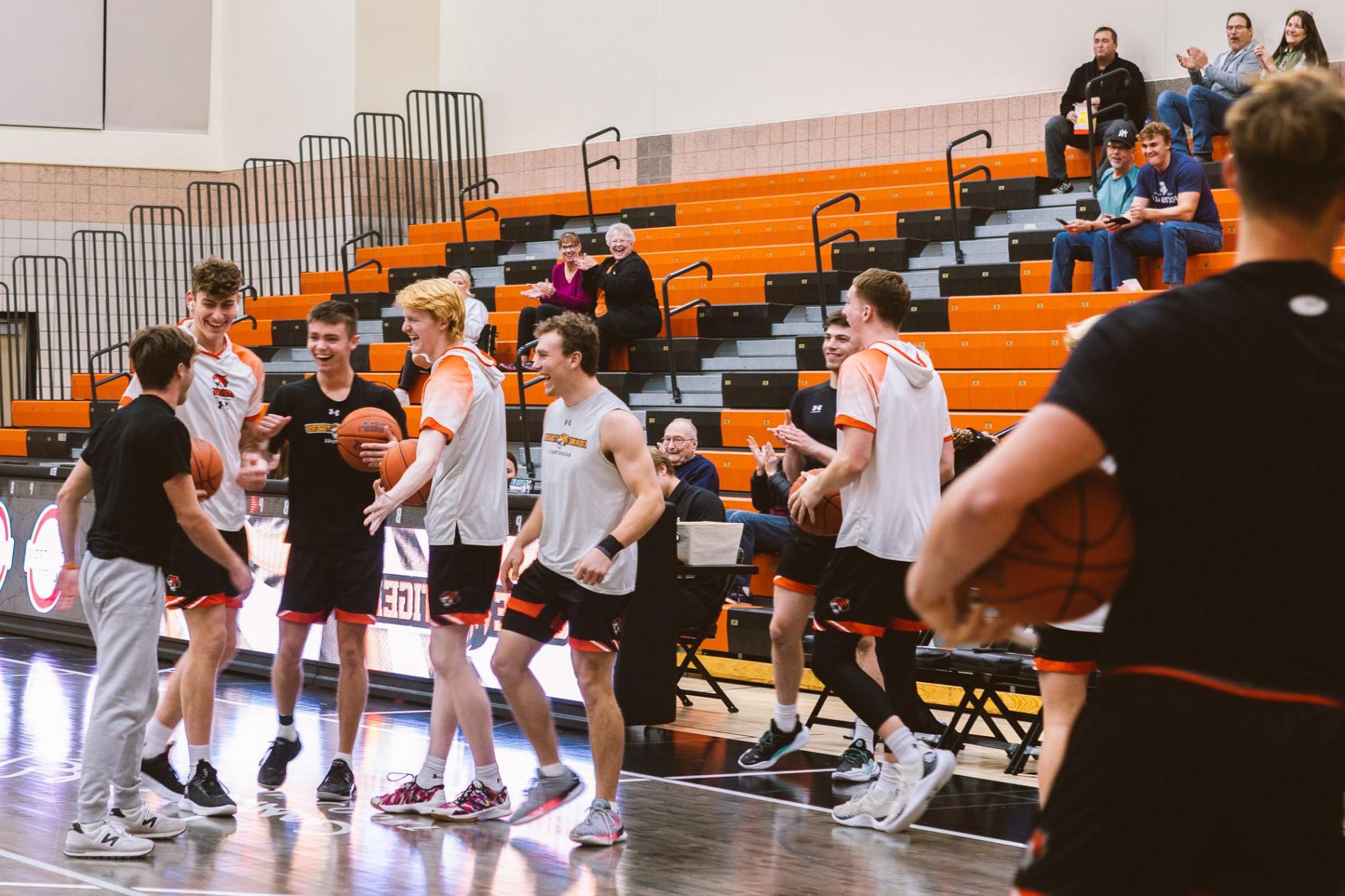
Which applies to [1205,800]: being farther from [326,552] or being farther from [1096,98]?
[1096,98]

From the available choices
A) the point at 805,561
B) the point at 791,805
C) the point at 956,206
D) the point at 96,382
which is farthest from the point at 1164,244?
the point at 96,382

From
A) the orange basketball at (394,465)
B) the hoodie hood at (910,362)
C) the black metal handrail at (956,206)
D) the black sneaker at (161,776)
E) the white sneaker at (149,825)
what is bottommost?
the white sneaker at (149,825)

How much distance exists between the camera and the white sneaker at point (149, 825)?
5.16 metres

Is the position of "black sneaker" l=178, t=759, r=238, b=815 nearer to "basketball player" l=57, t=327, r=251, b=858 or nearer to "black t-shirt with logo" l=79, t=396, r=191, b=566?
"basketball player" l=57, t=327, r=251, b=858

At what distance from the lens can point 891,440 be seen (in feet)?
19.1

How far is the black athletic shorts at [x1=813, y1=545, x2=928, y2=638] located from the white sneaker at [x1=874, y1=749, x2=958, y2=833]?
547 mm

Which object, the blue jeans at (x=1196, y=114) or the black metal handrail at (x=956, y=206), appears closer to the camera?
the blue jeans at (x=1196, y=114)

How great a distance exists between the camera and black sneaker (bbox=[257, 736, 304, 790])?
595 centimetres

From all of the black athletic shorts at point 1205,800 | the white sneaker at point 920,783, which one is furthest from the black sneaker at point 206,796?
the black athletic shorts at point 1205,800

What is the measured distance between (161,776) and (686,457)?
4.19 metres

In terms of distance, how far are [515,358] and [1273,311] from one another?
11348 mm

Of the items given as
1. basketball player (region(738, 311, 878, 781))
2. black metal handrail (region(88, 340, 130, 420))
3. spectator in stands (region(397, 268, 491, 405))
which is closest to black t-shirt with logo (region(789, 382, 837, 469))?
basketball player (region(738, 311, 878, 781))

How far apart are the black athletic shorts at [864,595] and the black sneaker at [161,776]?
8.05 ft

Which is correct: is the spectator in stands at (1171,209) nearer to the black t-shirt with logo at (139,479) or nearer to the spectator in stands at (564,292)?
the spectator in stands at (564,292)
